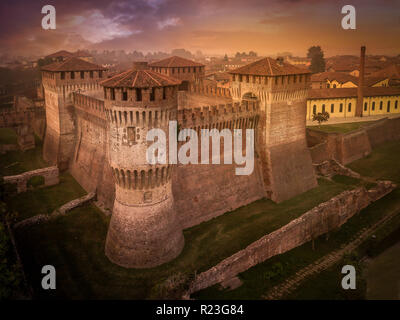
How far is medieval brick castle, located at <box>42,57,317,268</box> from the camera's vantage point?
15.9m

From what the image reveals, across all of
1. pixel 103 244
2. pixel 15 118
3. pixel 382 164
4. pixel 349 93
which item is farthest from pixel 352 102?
pixel 15 118

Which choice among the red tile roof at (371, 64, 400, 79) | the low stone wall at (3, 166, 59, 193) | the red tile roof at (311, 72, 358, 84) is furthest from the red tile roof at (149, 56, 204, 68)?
the red tile roof at (371, 64, 400, 79)

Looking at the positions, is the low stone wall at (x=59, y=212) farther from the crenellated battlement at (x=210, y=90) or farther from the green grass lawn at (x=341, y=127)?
the green grass lawn at (x=341, y=127)

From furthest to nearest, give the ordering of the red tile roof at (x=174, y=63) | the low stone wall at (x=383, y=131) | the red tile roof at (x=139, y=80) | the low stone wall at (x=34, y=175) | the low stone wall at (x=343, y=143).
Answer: the low stone wall at (x=383, y=131), the red tile roof at (x=174, y=63), the low stone wall at (x=343, y=143), the low stone wall at (x=34, y=175), the red tile roof at (x=139, y=80)

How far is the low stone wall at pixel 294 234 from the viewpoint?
16.1m

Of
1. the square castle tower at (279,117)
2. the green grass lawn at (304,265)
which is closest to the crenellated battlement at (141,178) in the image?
the green grass lawn at (304,265)

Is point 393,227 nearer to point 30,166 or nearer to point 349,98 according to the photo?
point 349,98

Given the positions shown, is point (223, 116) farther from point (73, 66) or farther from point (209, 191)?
point (73, 66)

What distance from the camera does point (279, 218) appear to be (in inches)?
864

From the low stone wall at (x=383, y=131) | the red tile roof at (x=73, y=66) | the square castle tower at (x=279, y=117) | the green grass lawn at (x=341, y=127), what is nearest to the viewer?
the square castle tower at (x=279, y=117)

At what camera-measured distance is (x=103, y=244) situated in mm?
18922

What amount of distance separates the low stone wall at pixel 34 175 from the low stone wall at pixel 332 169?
20.4 metres
